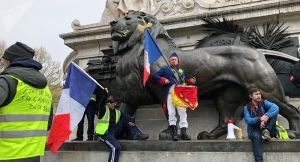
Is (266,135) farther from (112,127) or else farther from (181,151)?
(112,127)

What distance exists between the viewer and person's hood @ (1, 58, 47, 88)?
254 cm

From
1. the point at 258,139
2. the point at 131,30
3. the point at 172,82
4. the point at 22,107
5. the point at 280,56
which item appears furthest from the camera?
the point at 131,30

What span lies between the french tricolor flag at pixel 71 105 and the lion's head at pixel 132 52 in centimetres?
85

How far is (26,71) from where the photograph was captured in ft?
8.55

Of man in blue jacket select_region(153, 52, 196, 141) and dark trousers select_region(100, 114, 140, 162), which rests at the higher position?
man in blue jacket select_region(153, 52, 196, 141)

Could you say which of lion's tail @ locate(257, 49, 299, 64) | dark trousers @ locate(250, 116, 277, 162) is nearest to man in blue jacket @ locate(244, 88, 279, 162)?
dark trousers @ locate(250, 116, 277, 162)

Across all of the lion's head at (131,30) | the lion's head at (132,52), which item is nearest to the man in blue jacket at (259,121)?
the lion's head at (132,52)

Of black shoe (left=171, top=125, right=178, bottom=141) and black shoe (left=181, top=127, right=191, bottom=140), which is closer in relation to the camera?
black shoe (left=171, top=125, right=178, bottom=141)

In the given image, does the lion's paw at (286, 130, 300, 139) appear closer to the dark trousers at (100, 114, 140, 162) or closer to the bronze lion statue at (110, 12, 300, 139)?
the bronze lion statue at (110, 12, 300, 139)

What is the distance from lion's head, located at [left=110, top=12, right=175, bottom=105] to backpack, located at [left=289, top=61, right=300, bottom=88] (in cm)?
214

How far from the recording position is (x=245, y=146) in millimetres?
3910

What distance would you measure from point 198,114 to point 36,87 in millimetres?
3607

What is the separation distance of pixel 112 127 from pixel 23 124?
2.46 metres

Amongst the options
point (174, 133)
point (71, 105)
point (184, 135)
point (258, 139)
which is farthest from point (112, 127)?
point (258, 139)
